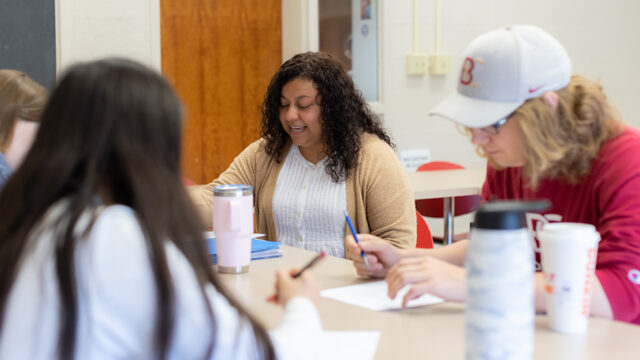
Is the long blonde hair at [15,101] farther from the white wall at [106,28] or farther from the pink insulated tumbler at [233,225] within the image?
the white wall at [106,28]

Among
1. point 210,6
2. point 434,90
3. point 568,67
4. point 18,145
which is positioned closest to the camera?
point 568,67

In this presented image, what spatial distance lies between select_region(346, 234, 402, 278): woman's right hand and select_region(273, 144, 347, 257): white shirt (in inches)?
24.5

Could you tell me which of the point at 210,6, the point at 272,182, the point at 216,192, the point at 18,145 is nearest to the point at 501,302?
the point at 216,192

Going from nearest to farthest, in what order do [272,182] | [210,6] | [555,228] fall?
1. [555,228]
2. [272,182]
3. [210,6]

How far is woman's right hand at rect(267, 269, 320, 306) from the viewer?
1062 millimetres

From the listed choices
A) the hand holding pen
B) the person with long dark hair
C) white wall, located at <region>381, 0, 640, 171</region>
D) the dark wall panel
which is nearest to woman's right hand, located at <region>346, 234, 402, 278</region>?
the hand holding pen

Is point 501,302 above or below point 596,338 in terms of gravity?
above

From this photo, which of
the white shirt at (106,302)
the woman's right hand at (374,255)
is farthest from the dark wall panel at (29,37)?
the white shirt at (106,302)

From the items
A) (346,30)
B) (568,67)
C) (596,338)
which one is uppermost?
(346,30)

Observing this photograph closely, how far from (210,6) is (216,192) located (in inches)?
112

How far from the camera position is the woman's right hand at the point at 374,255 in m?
1.60

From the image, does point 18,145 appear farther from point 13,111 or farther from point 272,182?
point 272,182

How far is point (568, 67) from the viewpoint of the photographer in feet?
4.58

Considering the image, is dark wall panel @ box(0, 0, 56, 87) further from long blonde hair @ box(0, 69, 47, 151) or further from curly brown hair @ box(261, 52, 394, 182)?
long blonde hair @ box(0, 69, 47, 151)
